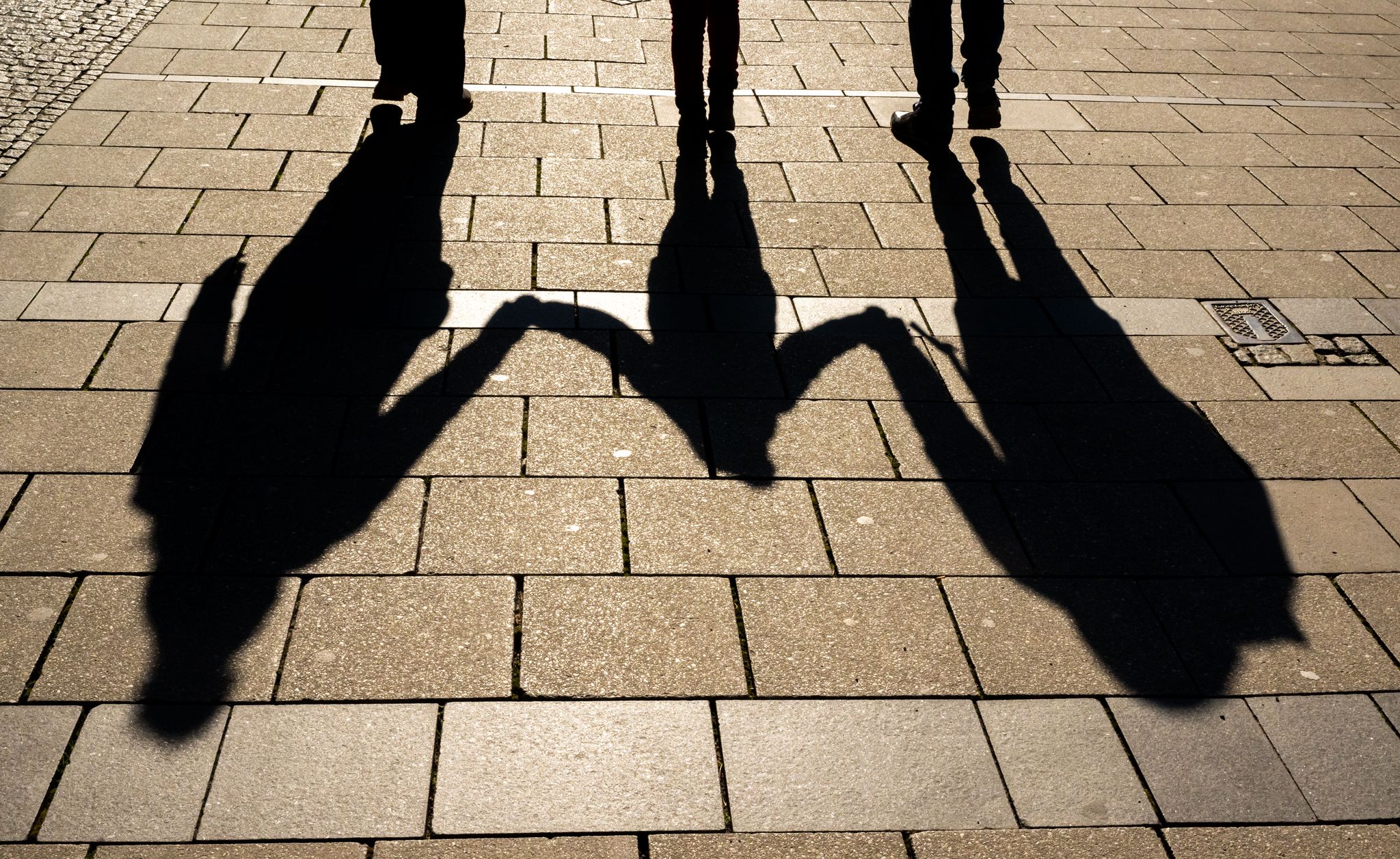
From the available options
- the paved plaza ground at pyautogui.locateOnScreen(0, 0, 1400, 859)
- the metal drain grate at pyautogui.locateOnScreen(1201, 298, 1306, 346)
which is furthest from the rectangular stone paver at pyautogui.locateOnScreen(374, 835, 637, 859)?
the metal drain grate at pyautogui.locateOnScreen(1201, 298, 1306, 346)

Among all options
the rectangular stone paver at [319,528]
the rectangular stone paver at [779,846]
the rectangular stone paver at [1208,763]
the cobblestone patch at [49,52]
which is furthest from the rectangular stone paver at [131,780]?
the cobblestone patch at [49,52]

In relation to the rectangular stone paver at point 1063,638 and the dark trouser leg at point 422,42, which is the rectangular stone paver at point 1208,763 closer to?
the rectangular stone paver at point 1063,638

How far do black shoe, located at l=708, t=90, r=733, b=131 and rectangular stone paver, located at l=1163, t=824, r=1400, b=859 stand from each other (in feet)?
14.9

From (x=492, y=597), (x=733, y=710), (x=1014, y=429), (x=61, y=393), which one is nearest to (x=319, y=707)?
(x=492, y=597)

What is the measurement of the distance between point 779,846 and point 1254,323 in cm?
352

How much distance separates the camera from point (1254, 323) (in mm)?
5262

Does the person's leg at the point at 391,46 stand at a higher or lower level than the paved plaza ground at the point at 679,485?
higher

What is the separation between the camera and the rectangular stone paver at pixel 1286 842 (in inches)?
116

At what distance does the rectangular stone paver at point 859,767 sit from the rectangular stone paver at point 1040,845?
0.12ft

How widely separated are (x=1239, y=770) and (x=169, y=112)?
5987mm

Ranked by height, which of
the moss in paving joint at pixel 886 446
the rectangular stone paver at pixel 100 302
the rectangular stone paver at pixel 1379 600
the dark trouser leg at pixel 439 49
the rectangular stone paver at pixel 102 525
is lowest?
the rectangular stone paver at pixel 1379 600

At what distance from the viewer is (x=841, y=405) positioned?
4535mm

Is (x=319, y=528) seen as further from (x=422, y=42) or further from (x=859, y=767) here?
(x=422, y=42)

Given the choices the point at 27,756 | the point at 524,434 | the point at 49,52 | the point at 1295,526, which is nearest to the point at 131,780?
the point at 27,756
